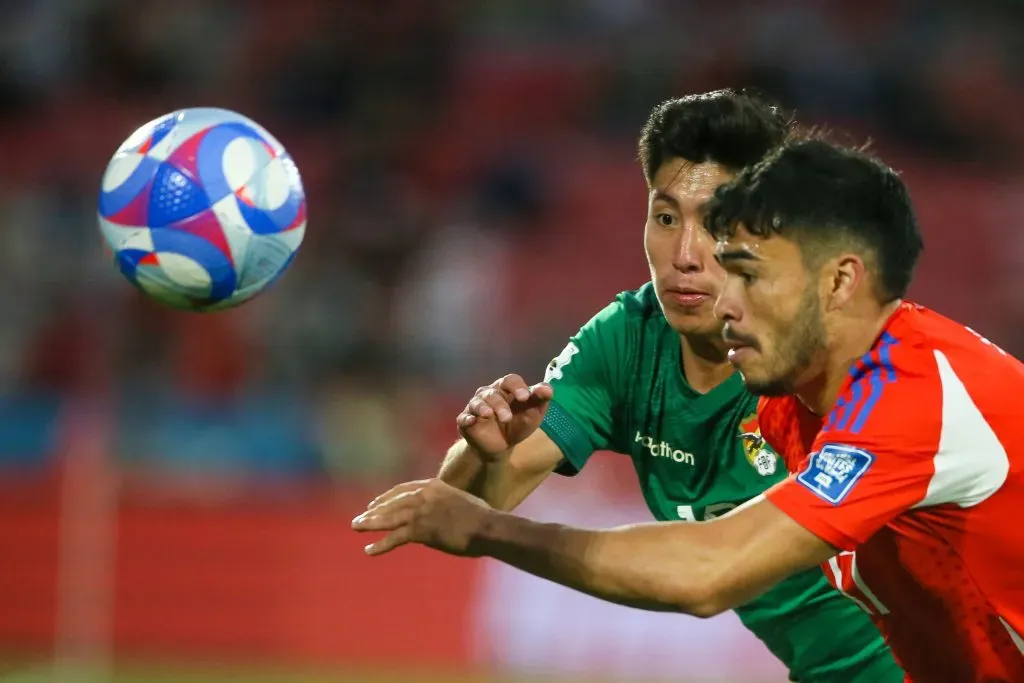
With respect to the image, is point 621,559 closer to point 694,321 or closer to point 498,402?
point 498,402

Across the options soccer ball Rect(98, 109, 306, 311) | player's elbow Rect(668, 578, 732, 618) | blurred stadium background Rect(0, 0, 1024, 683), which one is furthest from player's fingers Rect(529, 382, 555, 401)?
blurred stadium background Rect(0, 0, 1024, 683)

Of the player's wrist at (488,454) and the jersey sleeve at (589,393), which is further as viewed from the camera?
the jersey sleeve at (589,393)

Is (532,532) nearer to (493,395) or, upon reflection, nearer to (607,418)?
(493,395)

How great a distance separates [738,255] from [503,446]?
0.92 m

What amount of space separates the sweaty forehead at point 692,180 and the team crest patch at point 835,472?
1259 mm

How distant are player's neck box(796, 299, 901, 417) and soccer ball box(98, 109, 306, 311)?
6.59 feet

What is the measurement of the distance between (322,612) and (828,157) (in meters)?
7.53

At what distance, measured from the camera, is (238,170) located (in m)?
4.85

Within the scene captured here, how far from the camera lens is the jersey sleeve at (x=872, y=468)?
10.8ft

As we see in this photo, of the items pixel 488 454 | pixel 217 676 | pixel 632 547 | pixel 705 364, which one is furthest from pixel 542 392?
pixel 217 676

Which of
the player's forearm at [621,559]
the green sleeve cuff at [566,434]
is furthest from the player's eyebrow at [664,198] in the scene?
the player's forearm at [621,559]

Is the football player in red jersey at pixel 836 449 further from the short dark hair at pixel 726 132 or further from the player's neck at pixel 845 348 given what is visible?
the short dark hair at pixel 726 132

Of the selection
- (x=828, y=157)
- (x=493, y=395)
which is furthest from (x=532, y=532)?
(x=828, y=157)

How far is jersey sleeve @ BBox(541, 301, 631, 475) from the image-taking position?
187 inches
